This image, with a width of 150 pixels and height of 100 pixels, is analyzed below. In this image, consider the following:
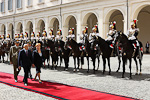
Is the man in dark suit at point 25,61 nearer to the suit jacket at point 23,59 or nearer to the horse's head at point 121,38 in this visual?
the suit jacket at point 23,59

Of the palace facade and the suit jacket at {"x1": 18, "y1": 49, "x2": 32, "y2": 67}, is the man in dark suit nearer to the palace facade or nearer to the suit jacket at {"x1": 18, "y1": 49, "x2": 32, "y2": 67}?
the suit jacket at {"x1": 18, "y1": 49, "x2": 32, "y2": 67}

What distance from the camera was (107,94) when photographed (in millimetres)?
6301

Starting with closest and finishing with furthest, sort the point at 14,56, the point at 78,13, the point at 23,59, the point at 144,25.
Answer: the point at 23,59
the point at 14,56
the point at 78,13
the point at 144,25

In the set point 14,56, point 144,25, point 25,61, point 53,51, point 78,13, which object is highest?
point 78,13

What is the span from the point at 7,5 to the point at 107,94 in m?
35.1

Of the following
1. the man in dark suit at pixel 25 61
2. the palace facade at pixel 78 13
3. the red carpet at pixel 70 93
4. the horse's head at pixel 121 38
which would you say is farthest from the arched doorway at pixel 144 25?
the man in dark suit at pixel 25 61

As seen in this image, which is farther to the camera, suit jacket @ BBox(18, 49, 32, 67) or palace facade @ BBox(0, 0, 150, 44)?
palace facade @ BBox(0, 0, 150, 44)

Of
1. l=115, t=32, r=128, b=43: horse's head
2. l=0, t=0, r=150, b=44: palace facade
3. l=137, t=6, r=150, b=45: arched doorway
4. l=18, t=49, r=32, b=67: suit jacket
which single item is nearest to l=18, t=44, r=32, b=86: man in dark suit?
l=18, t=49, r=32, b=67: suit jacket

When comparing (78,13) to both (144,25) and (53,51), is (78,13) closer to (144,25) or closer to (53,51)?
(144,25)

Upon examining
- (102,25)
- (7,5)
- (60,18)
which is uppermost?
(7,5)

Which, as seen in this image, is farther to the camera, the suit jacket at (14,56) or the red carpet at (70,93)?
the suit jacket at (14,56)

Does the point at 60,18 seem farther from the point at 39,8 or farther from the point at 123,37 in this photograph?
the point at 123,37

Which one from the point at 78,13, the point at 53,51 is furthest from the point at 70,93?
the point at 78,13

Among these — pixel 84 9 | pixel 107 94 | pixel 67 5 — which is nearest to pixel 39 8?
pixel 67 5
